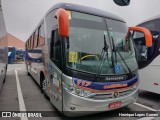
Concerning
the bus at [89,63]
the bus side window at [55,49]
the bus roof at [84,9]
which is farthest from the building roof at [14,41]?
the bus at [89,63]

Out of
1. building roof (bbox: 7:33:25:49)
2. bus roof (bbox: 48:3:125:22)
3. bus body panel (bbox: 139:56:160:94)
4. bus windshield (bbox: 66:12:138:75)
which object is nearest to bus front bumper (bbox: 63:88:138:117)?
bus windshield (bbox: 66:12:138:75)

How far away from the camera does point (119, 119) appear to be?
16.1ft

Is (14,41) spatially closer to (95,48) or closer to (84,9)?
(84,9)

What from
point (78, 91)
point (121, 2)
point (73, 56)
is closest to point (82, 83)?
point (78, 91)

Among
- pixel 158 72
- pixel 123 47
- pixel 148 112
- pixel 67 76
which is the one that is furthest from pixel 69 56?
pixel 158 72

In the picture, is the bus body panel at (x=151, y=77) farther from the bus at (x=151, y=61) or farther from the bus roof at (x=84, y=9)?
the bus roof at (x=84, y=9)

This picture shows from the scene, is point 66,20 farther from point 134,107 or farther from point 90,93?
point 134,107

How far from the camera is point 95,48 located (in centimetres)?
464

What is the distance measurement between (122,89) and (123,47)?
1213mm

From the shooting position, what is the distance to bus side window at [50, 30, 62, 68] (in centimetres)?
464

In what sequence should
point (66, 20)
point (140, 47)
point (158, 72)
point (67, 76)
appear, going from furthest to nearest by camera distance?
point (140, 47)
point (158, 72)
point (67, 76)
point (66, 20)

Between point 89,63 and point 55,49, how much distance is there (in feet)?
3.62

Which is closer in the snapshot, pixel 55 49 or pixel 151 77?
pixel 55 49

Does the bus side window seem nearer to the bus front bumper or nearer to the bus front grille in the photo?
the bus front bumper
